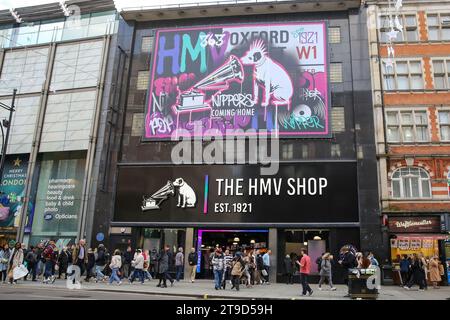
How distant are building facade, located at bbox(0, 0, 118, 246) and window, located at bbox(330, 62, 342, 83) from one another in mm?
15308

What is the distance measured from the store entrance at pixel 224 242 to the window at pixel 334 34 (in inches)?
518

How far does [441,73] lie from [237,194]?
14648 mm

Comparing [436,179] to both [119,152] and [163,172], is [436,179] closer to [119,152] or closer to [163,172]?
[163,172]

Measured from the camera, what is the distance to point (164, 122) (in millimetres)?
27156

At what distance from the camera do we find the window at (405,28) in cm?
2631

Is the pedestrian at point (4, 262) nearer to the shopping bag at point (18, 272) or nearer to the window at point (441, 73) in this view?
the shopping bag at point (18, 272)

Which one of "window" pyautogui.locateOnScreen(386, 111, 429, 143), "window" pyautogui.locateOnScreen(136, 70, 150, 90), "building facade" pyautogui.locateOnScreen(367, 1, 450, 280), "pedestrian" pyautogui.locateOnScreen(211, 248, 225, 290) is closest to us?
"pedestrian" pyautogui.locateOnScreen(211, 248, 225, 290)

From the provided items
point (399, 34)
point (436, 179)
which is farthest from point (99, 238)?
point (399, 34)

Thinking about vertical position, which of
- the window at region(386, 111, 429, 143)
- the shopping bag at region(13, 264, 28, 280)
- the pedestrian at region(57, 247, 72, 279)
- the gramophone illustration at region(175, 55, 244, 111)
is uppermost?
the gramophone illustration at region(175, 55, 244, 111)

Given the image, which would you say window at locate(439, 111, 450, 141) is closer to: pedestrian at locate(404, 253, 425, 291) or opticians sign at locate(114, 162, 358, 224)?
opticians sign at locate(114, 162, 358, 224)

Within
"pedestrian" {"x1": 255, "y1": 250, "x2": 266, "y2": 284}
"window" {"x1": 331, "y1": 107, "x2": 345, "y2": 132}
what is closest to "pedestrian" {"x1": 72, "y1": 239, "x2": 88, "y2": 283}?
"pedestrian" {"x1": 255, "y1": 250, "x2": 266, "y2": 284}

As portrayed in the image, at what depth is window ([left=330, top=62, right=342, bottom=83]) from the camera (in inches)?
1033

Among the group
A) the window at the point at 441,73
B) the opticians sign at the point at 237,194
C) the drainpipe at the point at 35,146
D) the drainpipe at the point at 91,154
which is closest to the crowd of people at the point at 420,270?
the opticians sign at the point at 237,194
